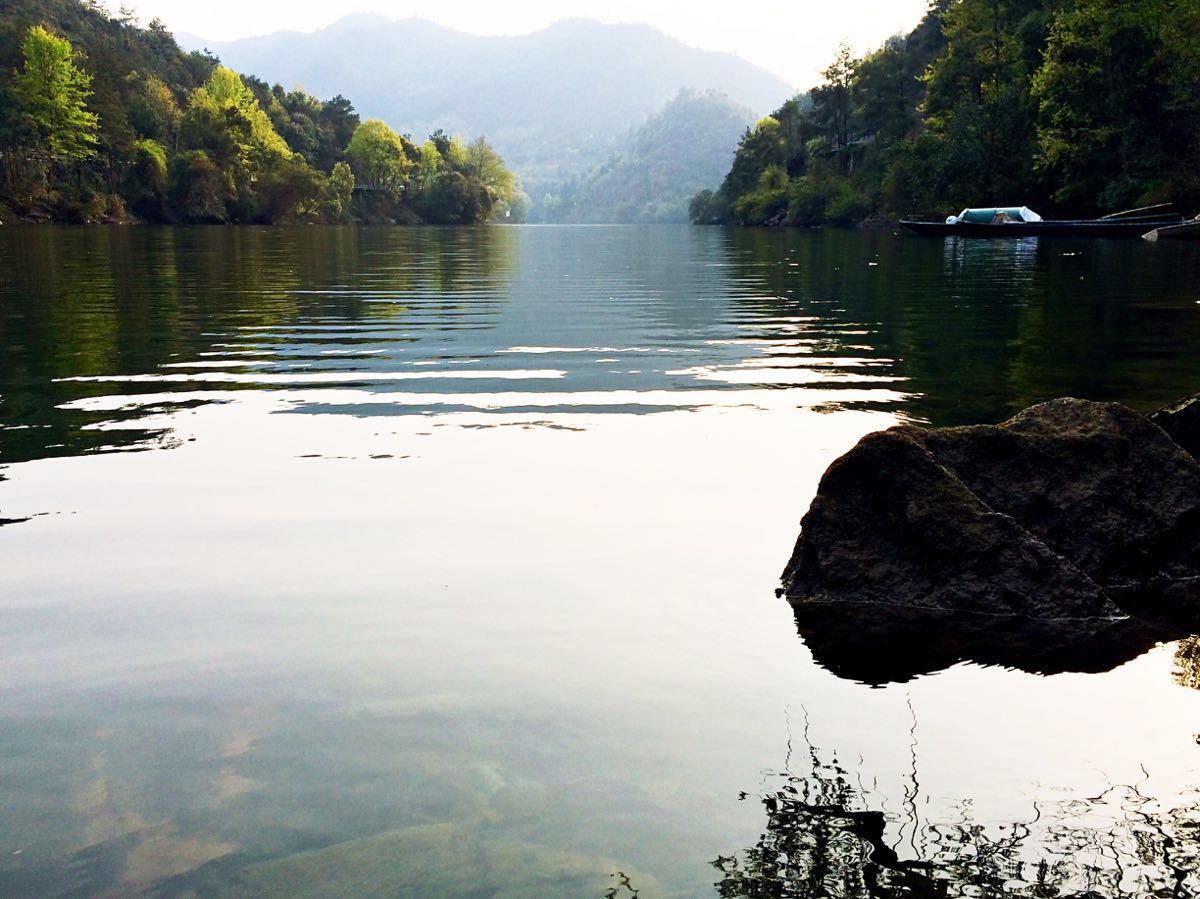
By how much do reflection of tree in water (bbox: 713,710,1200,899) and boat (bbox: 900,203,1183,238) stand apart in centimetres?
6241

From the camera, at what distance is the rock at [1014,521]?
6414mm

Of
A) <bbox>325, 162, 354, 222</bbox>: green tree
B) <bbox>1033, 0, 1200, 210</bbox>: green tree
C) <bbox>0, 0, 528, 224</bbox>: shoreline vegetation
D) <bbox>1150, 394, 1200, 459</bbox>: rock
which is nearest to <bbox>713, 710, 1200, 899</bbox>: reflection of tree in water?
<bbox>1150, 394, 1200, 459</bbox>: rock

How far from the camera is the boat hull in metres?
61.5

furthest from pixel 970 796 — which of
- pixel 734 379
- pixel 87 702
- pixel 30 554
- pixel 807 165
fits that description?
pixel 807 165

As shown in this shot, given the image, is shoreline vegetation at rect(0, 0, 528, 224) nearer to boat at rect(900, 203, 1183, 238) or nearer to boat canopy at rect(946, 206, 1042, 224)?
boat at rect(900, 203, 1183, 238)

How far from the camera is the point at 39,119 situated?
105 metres

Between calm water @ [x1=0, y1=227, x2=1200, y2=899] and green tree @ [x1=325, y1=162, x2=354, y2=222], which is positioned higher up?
green tree @ [x1=325, y1=162, x2=354, y2=222]

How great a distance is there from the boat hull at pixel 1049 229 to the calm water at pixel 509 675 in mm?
53469

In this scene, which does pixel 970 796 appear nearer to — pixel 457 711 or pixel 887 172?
pixel 457 711

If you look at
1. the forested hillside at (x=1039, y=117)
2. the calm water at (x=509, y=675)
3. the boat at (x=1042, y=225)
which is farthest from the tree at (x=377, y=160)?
the calm water at (x=509, y=675)

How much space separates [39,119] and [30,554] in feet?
377

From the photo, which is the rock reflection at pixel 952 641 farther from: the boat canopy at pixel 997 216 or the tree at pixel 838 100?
the tree at pixel 838 100

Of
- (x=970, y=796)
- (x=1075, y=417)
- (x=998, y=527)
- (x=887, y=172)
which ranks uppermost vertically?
(x=887, y=172)

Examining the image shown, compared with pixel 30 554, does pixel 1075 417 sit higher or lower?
higher
